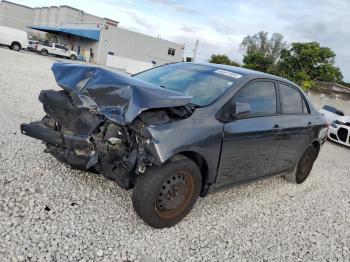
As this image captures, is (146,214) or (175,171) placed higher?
(175,171)

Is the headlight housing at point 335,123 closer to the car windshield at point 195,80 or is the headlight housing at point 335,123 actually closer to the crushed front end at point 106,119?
the car windshield at point 195,80

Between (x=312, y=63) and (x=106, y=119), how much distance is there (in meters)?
38.3

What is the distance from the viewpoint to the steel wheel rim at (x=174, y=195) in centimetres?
365

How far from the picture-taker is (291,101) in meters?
5.39

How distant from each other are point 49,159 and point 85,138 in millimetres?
1437

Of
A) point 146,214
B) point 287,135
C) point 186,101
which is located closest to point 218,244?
point 146,214

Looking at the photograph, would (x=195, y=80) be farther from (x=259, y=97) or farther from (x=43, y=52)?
(x=43, y=52)

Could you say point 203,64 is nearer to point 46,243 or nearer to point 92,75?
point 92,75

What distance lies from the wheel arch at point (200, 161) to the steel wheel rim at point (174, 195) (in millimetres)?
173

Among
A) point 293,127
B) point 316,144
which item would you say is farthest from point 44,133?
point 316,144

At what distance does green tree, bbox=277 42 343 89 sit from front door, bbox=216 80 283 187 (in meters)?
34.0

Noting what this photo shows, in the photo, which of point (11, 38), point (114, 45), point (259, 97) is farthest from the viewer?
point (114, 45)

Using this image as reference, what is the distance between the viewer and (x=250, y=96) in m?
4.50

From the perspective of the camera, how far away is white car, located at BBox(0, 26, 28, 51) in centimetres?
3127
